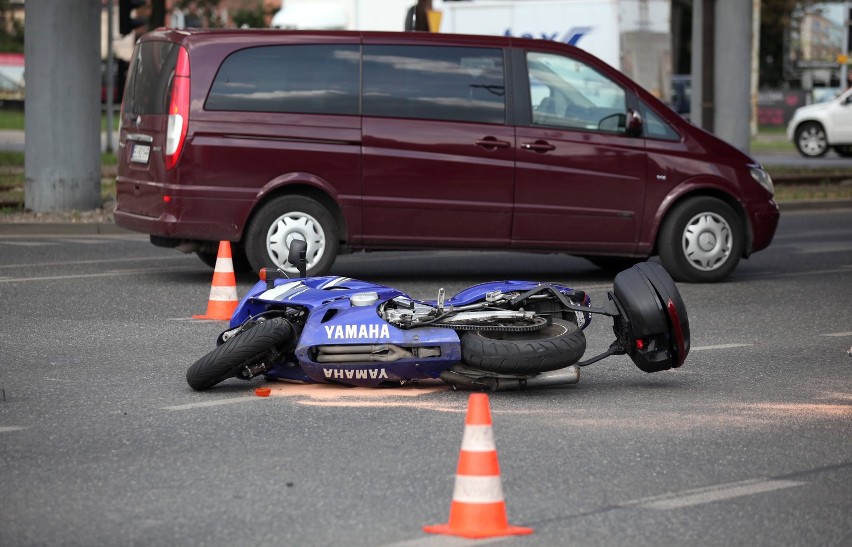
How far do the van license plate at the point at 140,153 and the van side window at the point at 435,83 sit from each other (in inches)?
65.8

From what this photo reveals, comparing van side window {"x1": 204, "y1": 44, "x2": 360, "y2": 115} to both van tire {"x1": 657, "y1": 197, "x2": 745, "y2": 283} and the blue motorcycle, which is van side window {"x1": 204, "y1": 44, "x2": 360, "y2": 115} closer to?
van tire {"x1": 657, "y1": 197, "x2": 745, "y2": 283}

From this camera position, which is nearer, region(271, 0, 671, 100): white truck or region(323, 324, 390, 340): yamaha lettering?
region(323, 324, 390, 340): yamaha lettering

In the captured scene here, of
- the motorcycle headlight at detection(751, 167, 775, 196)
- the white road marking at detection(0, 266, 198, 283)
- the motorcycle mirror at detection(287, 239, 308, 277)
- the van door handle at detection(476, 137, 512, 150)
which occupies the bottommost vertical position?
the white road marking at detection(0, 266, 198, 283)

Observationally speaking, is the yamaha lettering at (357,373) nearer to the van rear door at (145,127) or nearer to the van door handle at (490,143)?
the van rear door at (145,127)

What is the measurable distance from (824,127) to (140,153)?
24736 millimetres

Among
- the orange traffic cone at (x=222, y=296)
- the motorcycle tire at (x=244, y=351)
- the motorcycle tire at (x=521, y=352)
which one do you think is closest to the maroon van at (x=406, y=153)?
the orange traffic cone at (x=222, y=296)

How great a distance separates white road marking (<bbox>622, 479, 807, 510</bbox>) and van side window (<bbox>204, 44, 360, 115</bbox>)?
6522mm

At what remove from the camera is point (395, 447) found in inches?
245

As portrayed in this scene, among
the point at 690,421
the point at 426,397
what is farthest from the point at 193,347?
the point at 690,421

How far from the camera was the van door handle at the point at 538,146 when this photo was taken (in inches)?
468

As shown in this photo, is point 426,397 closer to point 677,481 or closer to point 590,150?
point 677,481

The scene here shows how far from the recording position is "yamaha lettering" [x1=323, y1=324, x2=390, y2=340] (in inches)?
284

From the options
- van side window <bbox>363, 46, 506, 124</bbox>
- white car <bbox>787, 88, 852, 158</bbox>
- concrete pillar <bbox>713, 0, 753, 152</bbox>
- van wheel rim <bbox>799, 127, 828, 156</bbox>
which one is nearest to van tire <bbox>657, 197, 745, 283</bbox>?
van side window <bbox>363, 46, 506, 124</bbox>

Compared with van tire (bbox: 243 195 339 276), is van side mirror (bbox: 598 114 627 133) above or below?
above
